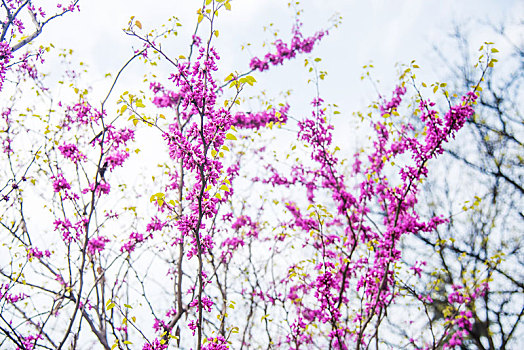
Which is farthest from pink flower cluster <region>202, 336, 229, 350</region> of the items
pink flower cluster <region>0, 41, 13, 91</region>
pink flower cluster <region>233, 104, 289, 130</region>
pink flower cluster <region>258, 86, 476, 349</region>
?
pink flower cluster <region>233, 104, 289, 130</region>

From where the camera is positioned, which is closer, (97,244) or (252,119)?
(97,244)

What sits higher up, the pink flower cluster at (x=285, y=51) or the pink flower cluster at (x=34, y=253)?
the pink flower cluster at (x=285, y=51)

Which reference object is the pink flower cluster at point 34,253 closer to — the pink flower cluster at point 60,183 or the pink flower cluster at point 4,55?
the pink flower cluster at point 60,183

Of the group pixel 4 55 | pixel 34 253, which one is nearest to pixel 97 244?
pixel 34 253

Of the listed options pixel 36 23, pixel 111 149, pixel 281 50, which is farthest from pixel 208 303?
pixel 281 50

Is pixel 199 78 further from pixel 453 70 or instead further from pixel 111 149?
pixel 453 70

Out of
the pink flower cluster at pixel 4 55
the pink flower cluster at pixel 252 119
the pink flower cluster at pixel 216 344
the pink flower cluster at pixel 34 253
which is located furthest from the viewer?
the pink flower cluster at pixel 252 119

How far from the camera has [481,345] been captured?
8.69m

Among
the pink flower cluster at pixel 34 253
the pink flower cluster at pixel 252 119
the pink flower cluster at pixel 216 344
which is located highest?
the pink flower cluster at pixel 252 119

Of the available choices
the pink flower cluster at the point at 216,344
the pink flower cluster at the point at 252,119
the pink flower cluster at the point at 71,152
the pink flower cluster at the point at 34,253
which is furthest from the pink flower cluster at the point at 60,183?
the pink flower cluster at the point at 252,119

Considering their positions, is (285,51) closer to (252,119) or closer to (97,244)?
(252,119)

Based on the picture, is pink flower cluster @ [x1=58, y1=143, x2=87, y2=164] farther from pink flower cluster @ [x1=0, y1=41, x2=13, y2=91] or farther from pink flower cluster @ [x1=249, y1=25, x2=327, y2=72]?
pink flower cluster @ [x1=249, y1=25, x2=327, y2=72]

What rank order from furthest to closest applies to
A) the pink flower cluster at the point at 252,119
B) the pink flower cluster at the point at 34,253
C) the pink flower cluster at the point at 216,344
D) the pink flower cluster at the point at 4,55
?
the pink flower cluster at the point at 252,119
the pink flower cluster at the point at 34,253
the pink flower cluster at the point at 4,55
the pink flower cluster at the point at 216,344

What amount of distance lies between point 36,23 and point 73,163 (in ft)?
6.38
